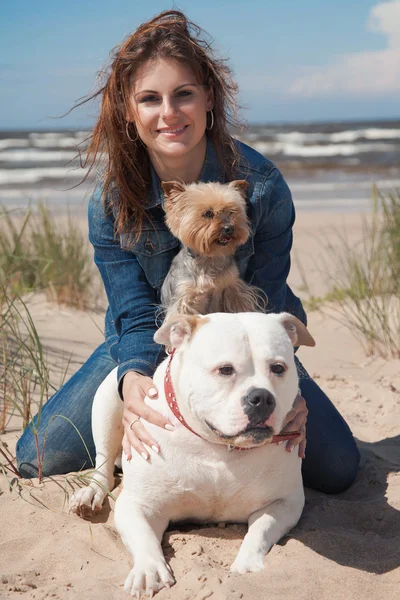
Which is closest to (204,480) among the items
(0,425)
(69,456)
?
(69,456)

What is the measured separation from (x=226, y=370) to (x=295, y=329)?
447 mm

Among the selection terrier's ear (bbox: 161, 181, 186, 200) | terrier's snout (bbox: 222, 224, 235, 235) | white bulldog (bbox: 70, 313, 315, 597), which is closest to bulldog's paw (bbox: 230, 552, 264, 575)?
white bulldog (bbox: 70, 313, 315, 597)

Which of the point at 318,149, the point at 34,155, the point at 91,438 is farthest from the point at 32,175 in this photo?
the point at 91,438

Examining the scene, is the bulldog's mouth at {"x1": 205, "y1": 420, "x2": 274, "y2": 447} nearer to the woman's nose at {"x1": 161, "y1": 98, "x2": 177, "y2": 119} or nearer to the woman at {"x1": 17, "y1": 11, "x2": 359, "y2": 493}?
the woman at {"x1": 17, "y1": 11, "x2": 359, "y2": 493}

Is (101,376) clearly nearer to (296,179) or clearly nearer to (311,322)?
(311,322)

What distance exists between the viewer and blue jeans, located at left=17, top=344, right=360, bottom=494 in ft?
11.3

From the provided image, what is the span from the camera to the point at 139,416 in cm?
271

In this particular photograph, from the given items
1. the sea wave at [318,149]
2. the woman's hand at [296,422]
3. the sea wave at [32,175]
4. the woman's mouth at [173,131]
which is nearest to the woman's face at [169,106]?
the woman's mouth at [173,131]

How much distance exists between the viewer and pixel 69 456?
3551 millimetres

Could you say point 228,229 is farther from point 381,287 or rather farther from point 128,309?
point 381,287

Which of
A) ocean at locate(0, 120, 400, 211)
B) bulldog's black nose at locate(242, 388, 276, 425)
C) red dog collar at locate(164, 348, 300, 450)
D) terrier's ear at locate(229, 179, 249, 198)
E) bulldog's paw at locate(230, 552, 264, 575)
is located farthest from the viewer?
ocean at locate(0, 120, 400, 211)

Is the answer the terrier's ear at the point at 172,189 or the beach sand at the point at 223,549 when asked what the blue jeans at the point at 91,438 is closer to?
the beach sand at the point at 223,549

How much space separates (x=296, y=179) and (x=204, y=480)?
57.2ft

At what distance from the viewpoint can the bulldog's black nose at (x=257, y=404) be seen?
2215 mm
